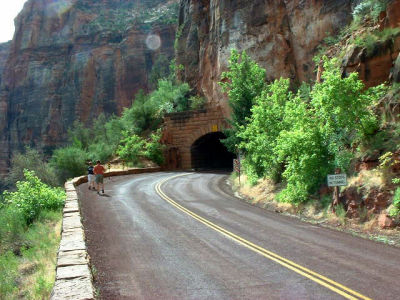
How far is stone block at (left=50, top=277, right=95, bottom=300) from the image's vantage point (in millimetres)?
5438

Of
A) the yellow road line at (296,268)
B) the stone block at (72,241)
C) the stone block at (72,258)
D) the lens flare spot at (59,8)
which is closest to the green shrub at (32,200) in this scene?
the stone block at (72,241)

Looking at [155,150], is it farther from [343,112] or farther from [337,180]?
[337,180]

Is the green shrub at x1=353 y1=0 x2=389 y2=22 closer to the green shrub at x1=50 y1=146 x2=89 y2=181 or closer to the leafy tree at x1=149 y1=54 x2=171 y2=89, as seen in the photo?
the green shrub at x1=50 y1=146 x2=89 y2=181

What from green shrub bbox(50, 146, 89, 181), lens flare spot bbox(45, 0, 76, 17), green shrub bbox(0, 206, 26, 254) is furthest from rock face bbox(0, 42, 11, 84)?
green shrub bbox(0, 206, 26, 254)

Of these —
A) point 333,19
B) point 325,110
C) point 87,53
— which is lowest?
point 325,110

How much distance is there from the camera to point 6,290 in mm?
7465

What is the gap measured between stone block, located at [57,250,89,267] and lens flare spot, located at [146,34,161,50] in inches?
2864

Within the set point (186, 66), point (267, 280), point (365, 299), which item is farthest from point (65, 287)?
point (186, 66)

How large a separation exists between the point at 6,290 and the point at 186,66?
4269 cm

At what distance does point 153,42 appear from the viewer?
77.5 metres

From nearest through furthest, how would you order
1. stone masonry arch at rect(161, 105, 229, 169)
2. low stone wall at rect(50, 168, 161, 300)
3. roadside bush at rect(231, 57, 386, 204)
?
low stone wall at rect(50, 168, 161, 300)
roadside bush at rect(231, 57, 386, 204)
stone masonry arch at rect(161, 105, 229, 169)

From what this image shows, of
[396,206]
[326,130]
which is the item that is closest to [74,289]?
[396,206]

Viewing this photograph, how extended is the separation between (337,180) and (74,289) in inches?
332

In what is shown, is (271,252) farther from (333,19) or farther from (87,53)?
(87,53)
